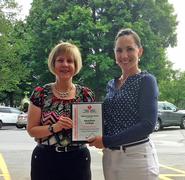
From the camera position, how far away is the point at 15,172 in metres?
9.55

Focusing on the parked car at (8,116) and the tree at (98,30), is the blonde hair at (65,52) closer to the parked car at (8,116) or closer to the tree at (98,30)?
the parked car at (8,116)

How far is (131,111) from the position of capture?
10.6 ft

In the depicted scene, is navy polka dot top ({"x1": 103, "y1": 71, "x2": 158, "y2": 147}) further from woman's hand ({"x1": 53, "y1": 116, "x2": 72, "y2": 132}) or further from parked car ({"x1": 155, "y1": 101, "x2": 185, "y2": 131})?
parked car ({"x1": 155, "y1": 101, "x2": 185, "y2": 131})

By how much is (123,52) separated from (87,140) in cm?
69

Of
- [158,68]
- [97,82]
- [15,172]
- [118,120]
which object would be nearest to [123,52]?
[118,120]

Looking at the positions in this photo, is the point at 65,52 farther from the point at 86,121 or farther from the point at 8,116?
the point at 8,116

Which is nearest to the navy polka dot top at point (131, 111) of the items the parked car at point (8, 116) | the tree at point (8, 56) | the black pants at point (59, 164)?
the black pants at point (59, 164)

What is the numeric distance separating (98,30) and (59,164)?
27.9m

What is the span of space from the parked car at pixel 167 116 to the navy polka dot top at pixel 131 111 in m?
20.1

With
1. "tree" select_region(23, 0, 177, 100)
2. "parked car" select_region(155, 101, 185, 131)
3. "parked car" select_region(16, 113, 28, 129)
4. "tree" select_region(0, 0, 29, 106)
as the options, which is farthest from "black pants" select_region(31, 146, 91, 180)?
"tree" select_region(0, 0, 29, 106)

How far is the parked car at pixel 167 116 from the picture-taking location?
23452mm

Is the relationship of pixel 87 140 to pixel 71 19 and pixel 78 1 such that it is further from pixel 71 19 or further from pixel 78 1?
pixel 78 1

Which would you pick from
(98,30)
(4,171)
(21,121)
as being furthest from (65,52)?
(98,30)

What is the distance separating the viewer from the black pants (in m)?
3.48
